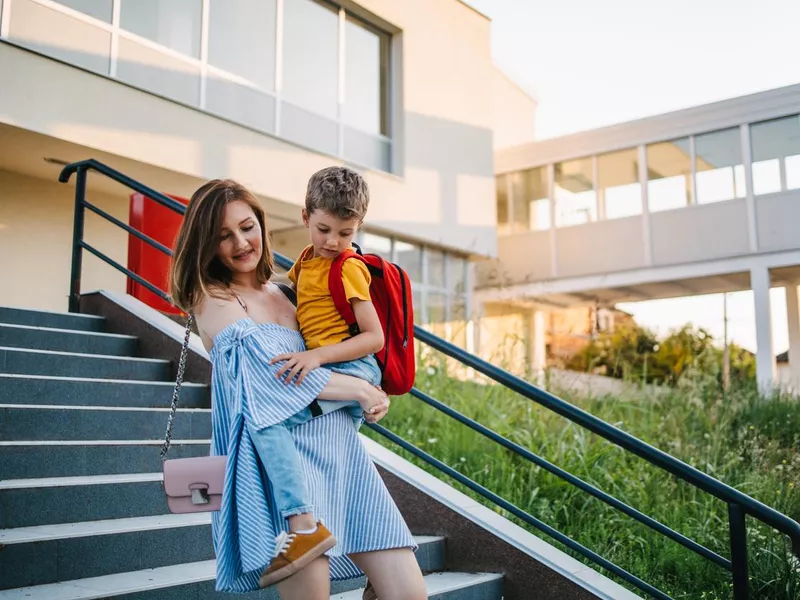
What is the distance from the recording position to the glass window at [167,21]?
8.98m

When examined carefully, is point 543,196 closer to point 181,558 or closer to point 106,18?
point 106,18

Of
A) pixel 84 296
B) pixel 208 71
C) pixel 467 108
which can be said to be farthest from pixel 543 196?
A: pixel 84 296

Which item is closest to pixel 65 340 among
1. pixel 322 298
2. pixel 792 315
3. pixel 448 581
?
pixel 448 581

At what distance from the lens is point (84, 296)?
4.84m

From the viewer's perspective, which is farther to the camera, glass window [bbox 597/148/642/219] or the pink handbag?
glass window [bbox 597/148/642/219]

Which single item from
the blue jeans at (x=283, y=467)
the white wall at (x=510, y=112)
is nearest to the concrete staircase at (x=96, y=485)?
the blue jeans at (x=283, y=467)

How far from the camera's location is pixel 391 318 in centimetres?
197

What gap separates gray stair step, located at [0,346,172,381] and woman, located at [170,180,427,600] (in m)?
2.14

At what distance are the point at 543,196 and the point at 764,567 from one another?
13268 millimetres

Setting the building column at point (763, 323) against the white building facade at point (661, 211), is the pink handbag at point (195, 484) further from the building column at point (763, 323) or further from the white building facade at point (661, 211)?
the building column at point (763, 323)

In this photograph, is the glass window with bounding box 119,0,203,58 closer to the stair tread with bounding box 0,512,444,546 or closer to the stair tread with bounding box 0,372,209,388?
the stair tread with bounding box 0,372,209,388

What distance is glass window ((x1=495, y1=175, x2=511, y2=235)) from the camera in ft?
54.5

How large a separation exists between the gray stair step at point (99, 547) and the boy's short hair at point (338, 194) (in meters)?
1.44

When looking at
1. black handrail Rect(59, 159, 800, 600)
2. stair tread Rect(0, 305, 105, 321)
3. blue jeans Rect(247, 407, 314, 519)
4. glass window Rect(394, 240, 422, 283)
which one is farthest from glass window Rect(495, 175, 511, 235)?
blue jeans Rect(247, 407, 314, 519)
